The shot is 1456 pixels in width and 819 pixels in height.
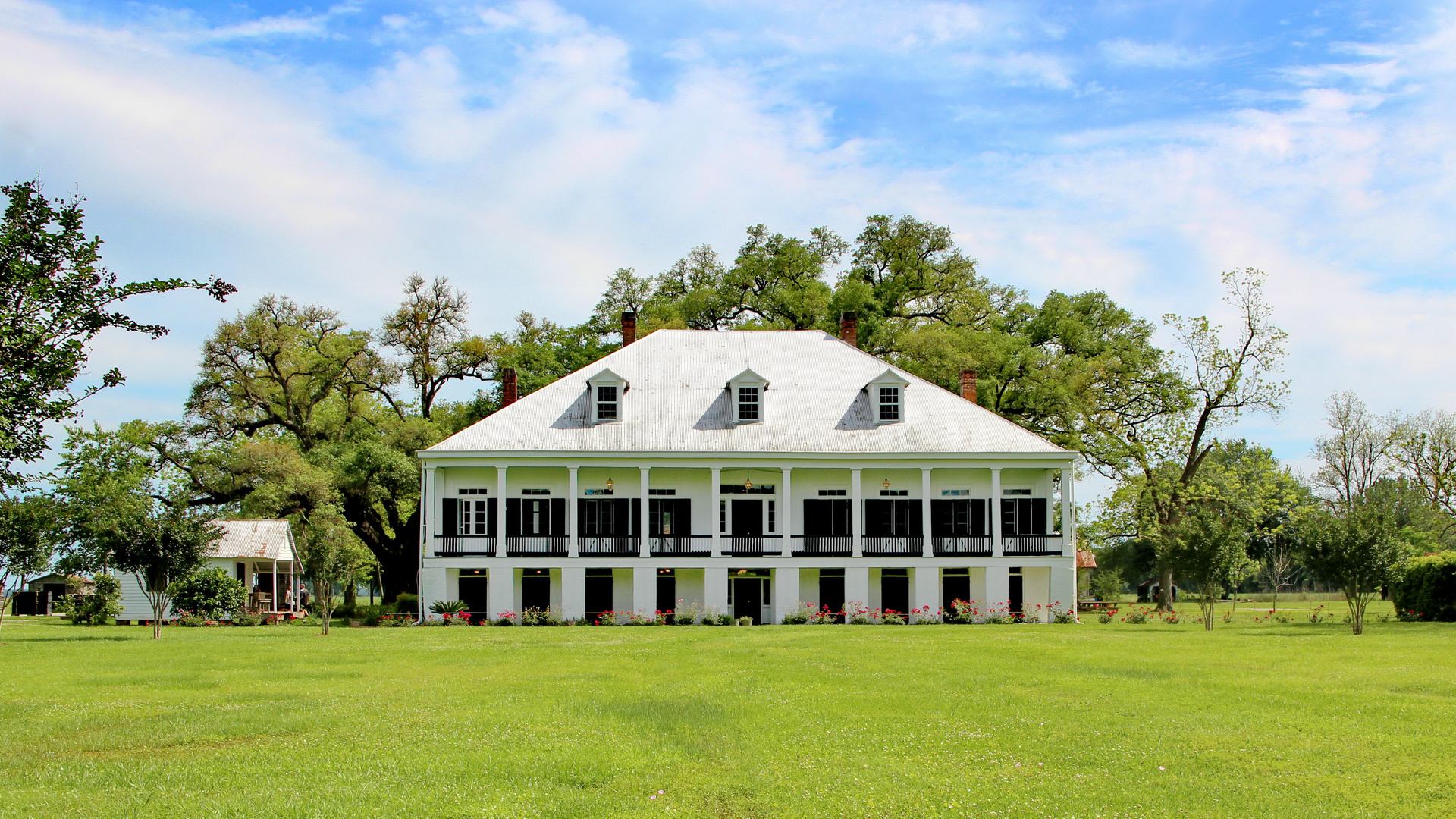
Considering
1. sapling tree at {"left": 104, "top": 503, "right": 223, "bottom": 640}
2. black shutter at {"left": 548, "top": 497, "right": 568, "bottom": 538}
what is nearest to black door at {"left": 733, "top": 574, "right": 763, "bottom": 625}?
black shutter at {"left": 548, "top": 497, "right": 568, "bottom": 538}

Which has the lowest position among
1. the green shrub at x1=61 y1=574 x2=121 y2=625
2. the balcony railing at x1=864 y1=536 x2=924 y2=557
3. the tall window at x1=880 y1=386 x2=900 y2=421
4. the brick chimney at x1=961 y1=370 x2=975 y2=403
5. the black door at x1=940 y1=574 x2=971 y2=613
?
the green shrub at x1=61 y1=574 x2=121 y2=625

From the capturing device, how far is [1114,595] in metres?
65.3

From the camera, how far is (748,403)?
37.8m

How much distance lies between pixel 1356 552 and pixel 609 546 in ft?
69.8

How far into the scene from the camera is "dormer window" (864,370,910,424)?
37.8 metres

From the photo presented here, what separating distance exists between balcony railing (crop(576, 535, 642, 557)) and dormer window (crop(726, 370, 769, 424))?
5267mm

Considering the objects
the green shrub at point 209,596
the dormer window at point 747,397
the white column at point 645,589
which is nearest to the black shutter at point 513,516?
the white column at point 645,589

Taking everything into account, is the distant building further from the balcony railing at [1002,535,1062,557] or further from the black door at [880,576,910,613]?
the balcony railing at [1002,535,1062,557]

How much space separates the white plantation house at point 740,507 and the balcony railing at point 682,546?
0.05m

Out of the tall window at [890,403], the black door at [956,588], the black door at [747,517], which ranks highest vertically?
the tall window at [890,403]

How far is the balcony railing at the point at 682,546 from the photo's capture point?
36.3 m

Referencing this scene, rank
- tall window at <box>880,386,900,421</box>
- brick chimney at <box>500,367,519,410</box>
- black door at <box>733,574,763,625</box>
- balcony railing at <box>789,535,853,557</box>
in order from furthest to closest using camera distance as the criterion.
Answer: brick chimney at <box>500,367,519,410</box> → tall window at <box>880,386,900,421</box> → black door at <box>733,574,763,625</box> → balcony railing at <box>789,535,853,557</box>

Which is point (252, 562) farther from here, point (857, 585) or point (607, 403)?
point (857, 585)

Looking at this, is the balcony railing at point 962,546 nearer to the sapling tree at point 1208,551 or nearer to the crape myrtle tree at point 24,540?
the sapling tree at point 1208,551
